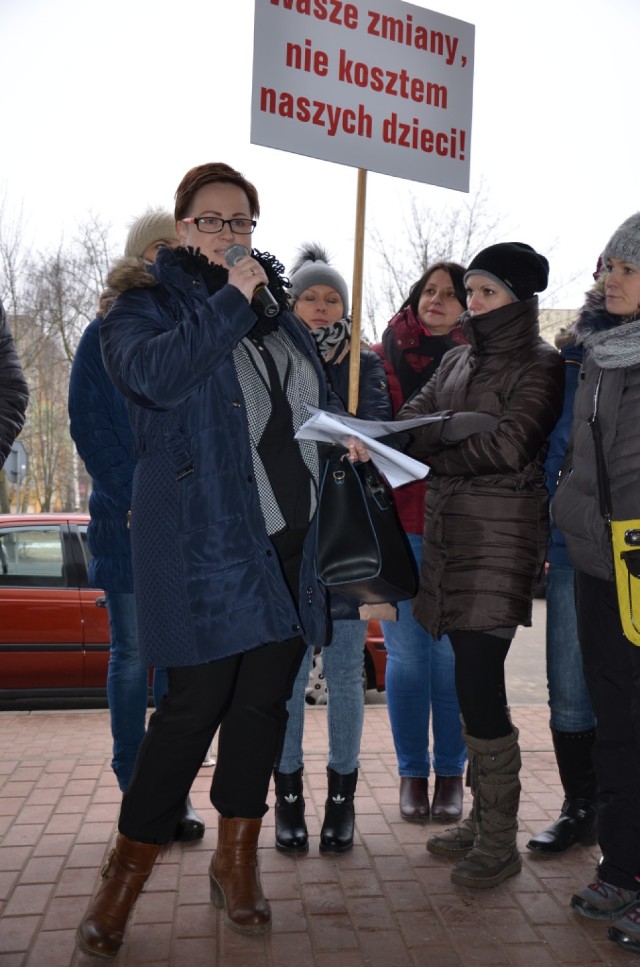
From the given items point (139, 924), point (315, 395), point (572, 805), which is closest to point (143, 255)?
point (315, 395)

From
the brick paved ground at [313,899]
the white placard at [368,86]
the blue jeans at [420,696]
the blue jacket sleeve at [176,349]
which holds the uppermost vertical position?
the white placard at [368,86]

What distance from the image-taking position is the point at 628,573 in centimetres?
298

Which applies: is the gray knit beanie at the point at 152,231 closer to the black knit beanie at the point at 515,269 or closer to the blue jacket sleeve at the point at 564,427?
the black knit beanie at the point at 515,269

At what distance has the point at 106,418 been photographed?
3.72 m

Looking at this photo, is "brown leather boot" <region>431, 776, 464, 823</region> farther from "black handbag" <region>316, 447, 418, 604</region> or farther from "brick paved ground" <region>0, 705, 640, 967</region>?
"black handbag" <region>316, 447, 418, 604</region>

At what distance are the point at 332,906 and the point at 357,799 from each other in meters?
1.13

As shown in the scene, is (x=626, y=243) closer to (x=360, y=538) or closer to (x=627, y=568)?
(x=627, y=568)

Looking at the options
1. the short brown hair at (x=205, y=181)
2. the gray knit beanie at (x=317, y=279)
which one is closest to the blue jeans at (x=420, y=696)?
the gray knit beanie at (x=317, y=279)

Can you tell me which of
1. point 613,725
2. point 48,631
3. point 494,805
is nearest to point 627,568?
point 613,725

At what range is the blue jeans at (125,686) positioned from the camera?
12.3ft

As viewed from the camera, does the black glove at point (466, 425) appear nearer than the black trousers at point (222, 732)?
No

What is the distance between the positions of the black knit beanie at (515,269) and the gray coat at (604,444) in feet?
0.92

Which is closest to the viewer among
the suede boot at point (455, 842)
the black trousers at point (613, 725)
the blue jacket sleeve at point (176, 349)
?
the blue jacket sleeve at point (176, 349)

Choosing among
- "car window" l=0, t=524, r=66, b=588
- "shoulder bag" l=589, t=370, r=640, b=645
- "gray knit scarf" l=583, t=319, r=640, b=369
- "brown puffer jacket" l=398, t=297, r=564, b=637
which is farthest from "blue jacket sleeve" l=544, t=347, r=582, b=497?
"car window" l=0, t=524, r=66, b=588
